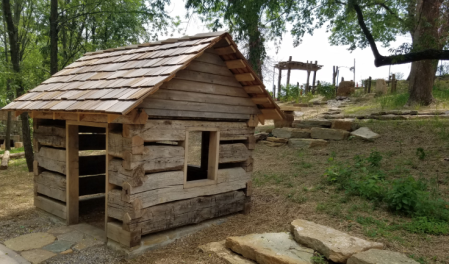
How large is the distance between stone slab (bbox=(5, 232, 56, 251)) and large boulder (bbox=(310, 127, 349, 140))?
8528 millimetres

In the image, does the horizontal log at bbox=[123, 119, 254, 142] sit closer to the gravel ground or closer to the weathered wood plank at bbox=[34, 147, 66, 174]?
the gravel ground

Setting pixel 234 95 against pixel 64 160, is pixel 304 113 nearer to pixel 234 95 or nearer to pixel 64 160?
pixel 234 95

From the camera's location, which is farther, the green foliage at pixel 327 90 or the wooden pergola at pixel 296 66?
the wooden pergola at pixel 296 66

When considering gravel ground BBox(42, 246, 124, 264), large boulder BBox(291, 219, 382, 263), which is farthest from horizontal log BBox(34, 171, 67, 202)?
large boulder BBox(291, 219, 382, 263)

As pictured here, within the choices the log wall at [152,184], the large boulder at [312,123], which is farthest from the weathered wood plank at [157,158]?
the large boulder at [312,123]

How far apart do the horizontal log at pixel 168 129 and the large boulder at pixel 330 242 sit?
2028mm

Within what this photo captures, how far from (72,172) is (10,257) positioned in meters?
1.63

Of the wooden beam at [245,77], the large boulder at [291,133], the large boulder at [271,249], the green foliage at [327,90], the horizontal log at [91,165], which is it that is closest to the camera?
the large boulder at [271,249]

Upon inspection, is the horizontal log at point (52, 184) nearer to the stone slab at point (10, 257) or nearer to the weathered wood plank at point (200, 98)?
the stone slab at point (10, 257)

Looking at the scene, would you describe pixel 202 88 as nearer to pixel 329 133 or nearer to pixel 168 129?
pixel 168 129

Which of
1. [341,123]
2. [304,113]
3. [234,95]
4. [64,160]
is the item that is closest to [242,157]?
[234,95]

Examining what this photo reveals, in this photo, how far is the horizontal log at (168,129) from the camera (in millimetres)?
4477

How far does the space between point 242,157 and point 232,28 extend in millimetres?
7299

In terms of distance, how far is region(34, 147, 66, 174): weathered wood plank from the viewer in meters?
5.81
